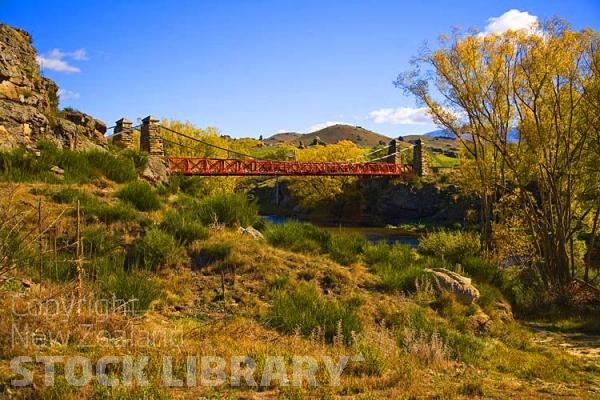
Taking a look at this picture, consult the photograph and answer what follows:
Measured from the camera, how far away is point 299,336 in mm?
6141

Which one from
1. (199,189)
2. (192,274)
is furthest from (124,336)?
(199,189)

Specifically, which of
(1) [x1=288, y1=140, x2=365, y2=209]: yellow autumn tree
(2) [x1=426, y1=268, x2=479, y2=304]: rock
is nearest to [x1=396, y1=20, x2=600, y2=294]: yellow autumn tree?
(2) [x1=426, y1=268, x2=479, y2=304]: rock

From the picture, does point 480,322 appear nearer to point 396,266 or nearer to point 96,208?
point 396,266

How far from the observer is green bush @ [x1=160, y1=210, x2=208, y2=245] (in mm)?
8828

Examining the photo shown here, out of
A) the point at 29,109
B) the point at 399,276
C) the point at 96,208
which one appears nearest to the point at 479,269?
the point at 399,276

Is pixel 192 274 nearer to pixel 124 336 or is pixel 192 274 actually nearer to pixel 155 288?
pixel 155 288

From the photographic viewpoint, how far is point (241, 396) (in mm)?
4195

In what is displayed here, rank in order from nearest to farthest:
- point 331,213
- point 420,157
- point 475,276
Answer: point 475,276 → point 420,157 → point 331,213

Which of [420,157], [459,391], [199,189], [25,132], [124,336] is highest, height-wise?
[420,157]

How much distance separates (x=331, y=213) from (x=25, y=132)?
44232mm

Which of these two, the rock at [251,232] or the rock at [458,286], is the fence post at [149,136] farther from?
the rock at [458,286]

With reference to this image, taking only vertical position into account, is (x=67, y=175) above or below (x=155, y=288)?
above

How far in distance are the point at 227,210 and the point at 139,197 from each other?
1.87m

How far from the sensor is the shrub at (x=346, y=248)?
977cm
